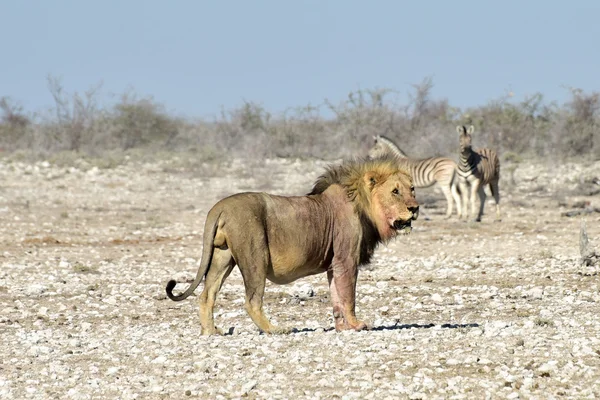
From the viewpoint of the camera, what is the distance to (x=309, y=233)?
370 inches

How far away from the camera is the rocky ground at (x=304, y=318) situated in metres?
7.47

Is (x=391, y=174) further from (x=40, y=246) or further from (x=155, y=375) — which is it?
(x=40, y=246)

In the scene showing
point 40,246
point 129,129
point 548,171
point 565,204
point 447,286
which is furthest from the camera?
point 129,129

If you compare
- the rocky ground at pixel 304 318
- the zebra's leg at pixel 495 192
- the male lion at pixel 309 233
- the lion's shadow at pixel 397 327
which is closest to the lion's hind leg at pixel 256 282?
the male lion at pixel 309 233

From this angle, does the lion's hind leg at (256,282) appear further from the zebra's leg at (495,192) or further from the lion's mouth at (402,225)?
the zebra's leg at (495,192)

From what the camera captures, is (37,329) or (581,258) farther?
(581,258)

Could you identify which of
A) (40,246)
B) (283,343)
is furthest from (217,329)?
(40,246)

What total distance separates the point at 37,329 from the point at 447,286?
16.7ft

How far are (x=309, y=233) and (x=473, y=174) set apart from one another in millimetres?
14917

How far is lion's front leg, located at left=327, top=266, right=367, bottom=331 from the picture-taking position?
31.0ft

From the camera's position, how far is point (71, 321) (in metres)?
11.2

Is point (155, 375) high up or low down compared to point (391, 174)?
down

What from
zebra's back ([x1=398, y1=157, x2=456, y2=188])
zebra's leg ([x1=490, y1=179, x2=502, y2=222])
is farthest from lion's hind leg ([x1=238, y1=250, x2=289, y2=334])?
zebra's back ([x1=398, y1=157, x2=456, y2=188])

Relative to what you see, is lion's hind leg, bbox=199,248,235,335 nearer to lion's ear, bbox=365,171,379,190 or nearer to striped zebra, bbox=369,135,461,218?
lion's ear, bbox=365,171,379,190
